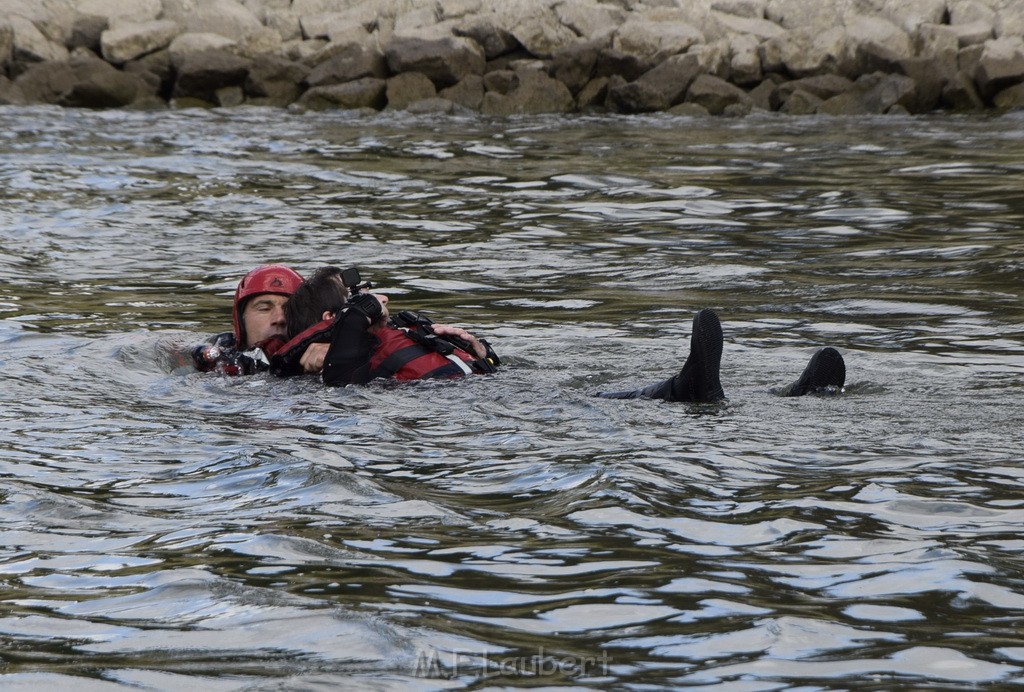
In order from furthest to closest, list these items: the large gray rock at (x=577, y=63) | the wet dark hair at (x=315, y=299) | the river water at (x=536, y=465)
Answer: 1. the large gray rock at (x=577, y=63)
2. the wet dark hair at (x=315, y=299)
3. the river water at (x=536, y=465)

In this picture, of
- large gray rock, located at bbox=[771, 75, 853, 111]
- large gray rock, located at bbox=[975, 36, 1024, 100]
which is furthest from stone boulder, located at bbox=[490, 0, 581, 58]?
large gray rock, located at bbox=[975, 36, 1024, 100]

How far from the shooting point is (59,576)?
12.9ft

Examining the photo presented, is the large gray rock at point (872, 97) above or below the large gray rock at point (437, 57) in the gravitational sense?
below

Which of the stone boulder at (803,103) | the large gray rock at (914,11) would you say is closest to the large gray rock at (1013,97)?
the large gray rock at (914,11)

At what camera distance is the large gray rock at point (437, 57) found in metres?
→ 24.2

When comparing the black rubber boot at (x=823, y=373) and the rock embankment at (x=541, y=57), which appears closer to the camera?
the black rubber boot at (x=823, y=373)

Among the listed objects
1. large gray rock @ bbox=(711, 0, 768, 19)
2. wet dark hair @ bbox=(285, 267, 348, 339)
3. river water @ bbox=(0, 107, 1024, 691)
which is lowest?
river water @ bbox=(0, 107, 1024, 691)

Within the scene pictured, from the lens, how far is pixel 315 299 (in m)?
7.36

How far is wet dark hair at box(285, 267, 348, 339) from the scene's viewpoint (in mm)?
7352

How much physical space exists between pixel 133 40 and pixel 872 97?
43.0ft

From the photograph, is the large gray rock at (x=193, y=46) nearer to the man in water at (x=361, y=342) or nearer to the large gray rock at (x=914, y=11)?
the large gray rock at (x=914, y=11)

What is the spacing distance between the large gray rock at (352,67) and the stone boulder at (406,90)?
65cm

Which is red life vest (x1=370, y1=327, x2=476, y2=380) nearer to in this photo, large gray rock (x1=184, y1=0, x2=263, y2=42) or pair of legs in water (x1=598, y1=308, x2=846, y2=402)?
pair of legs in water (x1=598, y1=308, x2=846, y2=402)

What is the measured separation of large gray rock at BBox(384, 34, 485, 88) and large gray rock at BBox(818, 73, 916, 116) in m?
6.14
